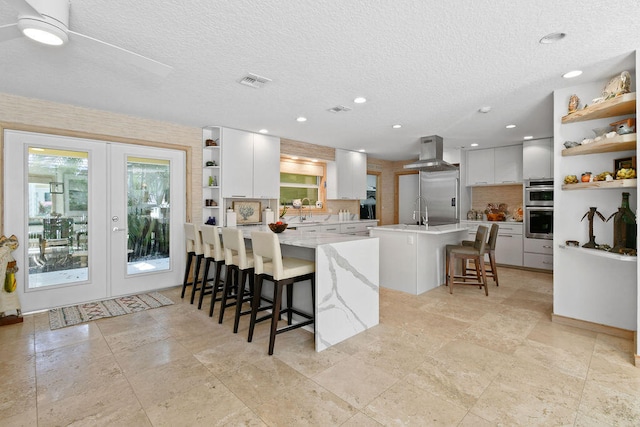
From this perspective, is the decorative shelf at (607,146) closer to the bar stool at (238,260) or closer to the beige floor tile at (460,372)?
the beige floor tile at (460,372)

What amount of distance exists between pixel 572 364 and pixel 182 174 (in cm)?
485

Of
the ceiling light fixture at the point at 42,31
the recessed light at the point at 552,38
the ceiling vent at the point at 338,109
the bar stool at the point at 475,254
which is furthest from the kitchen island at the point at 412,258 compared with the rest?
the ceiling light fixture at the point at 42,31

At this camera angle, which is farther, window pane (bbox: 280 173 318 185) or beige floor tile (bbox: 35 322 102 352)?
window pane (bbox: 280 173 318 185)

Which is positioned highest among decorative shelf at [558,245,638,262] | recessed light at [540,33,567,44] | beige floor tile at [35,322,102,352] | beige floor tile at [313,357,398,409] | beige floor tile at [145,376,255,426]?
recessed light at [540,33,567,44]

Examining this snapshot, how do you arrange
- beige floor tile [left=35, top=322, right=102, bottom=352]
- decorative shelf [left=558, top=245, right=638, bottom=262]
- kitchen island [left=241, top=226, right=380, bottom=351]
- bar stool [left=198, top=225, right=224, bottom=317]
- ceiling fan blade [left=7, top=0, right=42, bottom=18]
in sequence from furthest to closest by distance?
bar stool [left=198, top=225, right=224, bottom=317] → beige floor tile [left=35, top=322, right=102, bottom=352] → kitchen island [left=241, top=226, right=380, bottom=351] → decorative shelf [left=558, top=245, right=638, bottom=262] → ceiling fan blade [left=7, top=0, right=42, bottom=18]

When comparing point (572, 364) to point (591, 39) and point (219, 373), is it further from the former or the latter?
point (219, 373)

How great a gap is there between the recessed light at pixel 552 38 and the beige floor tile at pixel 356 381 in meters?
2.61

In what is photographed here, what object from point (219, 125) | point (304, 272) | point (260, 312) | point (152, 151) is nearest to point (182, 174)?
point (152, 151)

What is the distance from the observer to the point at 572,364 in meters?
2.38

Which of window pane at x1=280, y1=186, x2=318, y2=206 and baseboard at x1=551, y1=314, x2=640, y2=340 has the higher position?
window pane at x1=280, y1=186, x2=318, y2=206

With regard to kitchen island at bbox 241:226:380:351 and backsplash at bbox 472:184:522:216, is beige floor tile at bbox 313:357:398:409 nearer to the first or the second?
kitchen island at bbox 241:226:380:351

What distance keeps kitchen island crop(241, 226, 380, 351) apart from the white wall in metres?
1.90

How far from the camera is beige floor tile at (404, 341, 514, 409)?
2.02 meters

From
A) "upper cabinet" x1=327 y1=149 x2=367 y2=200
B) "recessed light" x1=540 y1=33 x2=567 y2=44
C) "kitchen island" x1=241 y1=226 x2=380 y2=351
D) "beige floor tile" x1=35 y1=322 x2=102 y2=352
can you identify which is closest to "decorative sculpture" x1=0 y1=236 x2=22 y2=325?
"beige floor tile" x1=35 y1=322 x2=102 y2=352
